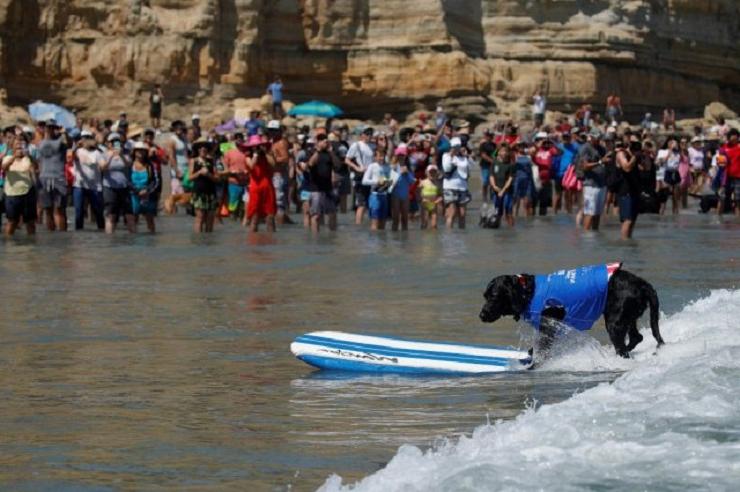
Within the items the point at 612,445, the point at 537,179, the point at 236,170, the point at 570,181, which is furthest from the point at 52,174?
the point at 612,445

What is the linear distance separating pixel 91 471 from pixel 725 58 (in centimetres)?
5241

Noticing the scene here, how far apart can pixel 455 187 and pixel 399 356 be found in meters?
14.3

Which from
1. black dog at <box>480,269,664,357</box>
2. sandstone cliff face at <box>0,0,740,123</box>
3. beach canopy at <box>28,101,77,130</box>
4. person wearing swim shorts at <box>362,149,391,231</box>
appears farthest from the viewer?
sandstone cliff face at <box>0,0,740,123</box>

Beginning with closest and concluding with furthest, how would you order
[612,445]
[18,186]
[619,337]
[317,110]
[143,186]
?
[612,445] → [619,337] → [18,186] → [143,186] → [317,110]

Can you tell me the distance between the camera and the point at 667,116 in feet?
164

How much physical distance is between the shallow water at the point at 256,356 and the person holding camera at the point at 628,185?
1.29 feet

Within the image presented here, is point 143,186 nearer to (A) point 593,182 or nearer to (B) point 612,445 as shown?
(A) point 593,182

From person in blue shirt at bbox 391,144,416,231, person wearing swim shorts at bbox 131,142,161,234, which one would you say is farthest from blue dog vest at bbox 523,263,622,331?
person in blue shirt at bbox 391,144,416,231

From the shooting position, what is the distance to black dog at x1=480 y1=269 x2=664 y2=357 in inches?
442

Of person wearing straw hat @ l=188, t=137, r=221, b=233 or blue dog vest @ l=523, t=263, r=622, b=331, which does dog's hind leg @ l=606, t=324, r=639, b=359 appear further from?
person wearing straw hat @ l=188, t=137, r=221, b=233

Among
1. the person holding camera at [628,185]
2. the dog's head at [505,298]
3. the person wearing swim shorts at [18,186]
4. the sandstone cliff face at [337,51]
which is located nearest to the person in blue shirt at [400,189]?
the person holding camera at [628,185]

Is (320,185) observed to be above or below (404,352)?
above

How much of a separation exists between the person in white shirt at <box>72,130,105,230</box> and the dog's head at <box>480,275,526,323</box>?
13.3m

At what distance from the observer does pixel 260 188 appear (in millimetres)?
Result: 23859
